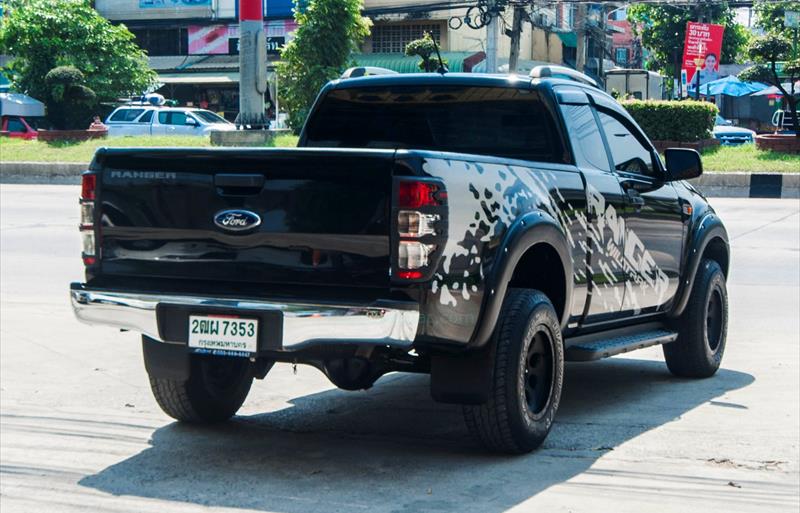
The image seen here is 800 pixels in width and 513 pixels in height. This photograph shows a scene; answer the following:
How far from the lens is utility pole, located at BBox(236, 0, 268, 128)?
2877 centimetres

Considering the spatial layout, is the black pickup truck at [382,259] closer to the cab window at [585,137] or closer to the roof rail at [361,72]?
the cab window at [585,137]

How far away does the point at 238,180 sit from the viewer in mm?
5234

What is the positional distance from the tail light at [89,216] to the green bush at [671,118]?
68.9 ft

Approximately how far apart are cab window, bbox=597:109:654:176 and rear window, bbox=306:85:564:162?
0.59 meters

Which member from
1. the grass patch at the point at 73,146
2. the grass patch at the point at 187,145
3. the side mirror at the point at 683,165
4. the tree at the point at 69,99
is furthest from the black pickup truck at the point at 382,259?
the tree at the point at 69,99

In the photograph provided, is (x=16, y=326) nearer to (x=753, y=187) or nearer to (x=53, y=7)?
(x=753, y=187)

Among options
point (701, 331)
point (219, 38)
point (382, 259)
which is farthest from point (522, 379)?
point (219, 38)

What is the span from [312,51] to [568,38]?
95.3ft

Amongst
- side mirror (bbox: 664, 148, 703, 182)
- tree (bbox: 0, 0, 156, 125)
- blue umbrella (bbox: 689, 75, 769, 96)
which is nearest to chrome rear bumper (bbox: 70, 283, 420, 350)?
side mirror (bbox: 664, 148, 703, 182)

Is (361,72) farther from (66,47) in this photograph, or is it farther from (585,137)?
(66,47)

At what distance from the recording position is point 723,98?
6256cm

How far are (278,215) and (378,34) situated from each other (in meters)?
49.3

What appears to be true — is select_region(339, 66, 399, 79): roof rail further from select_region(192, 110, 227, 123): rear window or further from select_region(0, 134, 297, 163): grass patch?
select_region(192, 110, 227, 123): rear window

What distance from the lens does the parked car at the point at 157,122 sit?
35125mm
